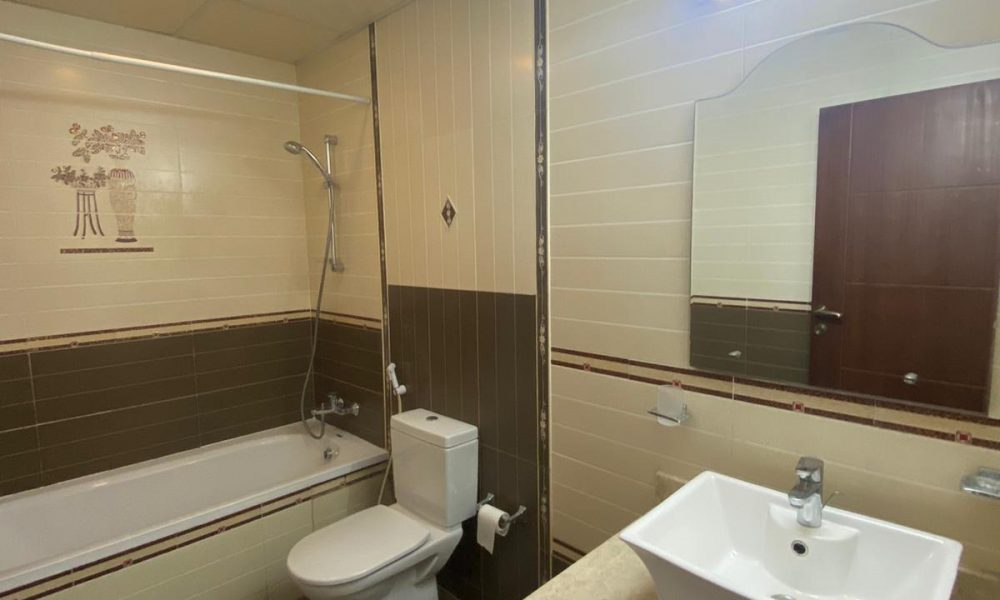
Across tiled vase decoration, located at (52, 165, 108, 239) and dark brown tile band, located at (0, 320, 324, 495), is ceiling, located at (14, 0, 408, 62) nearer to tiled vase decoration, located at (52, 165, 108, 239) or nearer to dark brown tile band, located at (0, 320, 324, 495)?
tiled vase decoration, located at (52, 165, 108, 239)

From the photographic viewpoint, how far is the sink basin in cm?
96

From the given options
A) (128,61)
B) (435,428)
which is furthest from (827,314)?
(128,61)

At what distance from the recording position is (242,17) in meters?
2.31

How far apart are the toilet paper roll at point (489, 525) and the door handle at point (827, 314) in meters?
1.29

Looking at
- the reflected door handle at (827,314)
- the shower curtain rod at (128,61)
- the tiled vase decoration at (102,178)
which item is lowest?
the reflected door handle at (827,314)

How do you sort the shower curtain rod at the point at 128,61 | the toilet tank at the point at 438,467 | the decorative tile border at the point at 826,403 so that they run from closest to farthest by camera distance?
the decorative tile border at the point at 826,403
the shower curtain rod at the point at 128,61
the toilet tank at the point at 438,467

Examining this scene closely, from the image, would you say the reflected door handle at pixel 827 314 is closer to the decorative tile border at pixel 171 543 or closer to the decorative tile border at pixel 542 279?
the decorative tile border at pixel 542 279

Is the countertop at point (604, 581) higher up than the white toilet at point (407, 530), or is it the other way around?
the countertop at point (604, 581)

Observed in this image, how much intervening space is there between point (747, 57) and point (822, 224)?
46cm

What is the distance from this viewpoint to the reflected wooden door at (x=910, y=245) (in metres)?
1.04

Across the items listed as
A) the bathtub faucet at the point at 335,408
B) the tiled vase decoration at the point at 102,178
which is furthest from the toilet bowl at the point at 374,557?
the tiled vase decoration at the point at 102,178

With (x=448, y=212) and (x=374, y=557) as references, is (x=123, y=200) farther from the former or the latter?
(x=374, y=557)

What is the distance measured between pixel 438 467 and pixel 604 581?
1.01 metres

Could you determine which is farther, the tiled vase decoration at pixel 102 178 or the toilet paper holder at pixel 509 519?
the tiled vase decoration at pixel 102 178
